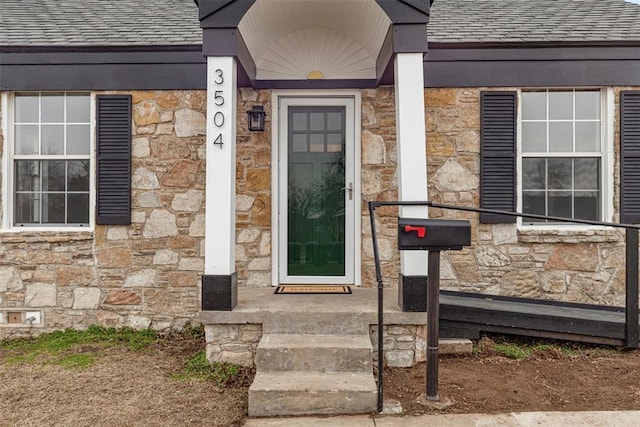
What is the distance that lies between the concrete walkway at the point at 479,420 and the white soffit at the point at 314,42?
3.00m

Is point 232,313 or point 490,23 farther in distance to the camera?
point 490,23

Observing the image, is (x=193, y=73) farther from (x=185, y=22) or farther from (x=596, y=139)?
(x=596, y=139)

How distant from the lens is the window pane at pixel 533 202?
4430 millimetres

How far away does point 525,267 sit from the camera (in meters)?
4.32

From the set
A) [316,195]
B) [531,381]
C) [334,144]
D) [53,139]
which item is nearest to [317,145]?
[334,144]

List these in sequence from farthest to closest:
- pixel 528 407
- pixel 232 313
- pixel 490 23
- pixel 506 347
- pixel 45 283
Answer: pixel 490 23
pixel 45 283
pixel 506 347
pixel 232 313
pixel 528 407

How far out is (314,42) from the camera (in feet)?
14.4

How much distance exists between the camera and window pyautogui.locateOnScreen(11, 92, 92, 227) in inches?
173

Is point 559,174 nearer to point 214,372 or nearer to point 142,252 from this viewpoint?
point 214,372

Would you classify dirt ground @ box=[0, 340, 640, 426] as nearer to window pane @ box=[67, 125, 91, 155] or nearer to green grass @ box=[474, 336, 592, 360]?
green grass @ box=[474, 336, 592, 360]

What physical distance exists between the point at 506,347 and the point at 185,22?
4.62 metres

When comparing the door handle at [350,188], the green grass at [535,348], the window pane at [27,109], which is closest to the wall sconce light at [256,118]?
the door handle at [350,188]

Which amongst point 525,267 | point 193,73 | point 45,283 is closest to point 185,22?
point 193,73

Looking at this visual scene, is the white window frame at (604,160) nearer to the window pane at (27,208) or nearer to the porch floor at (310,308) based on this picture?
the porch floor at (310,308)
